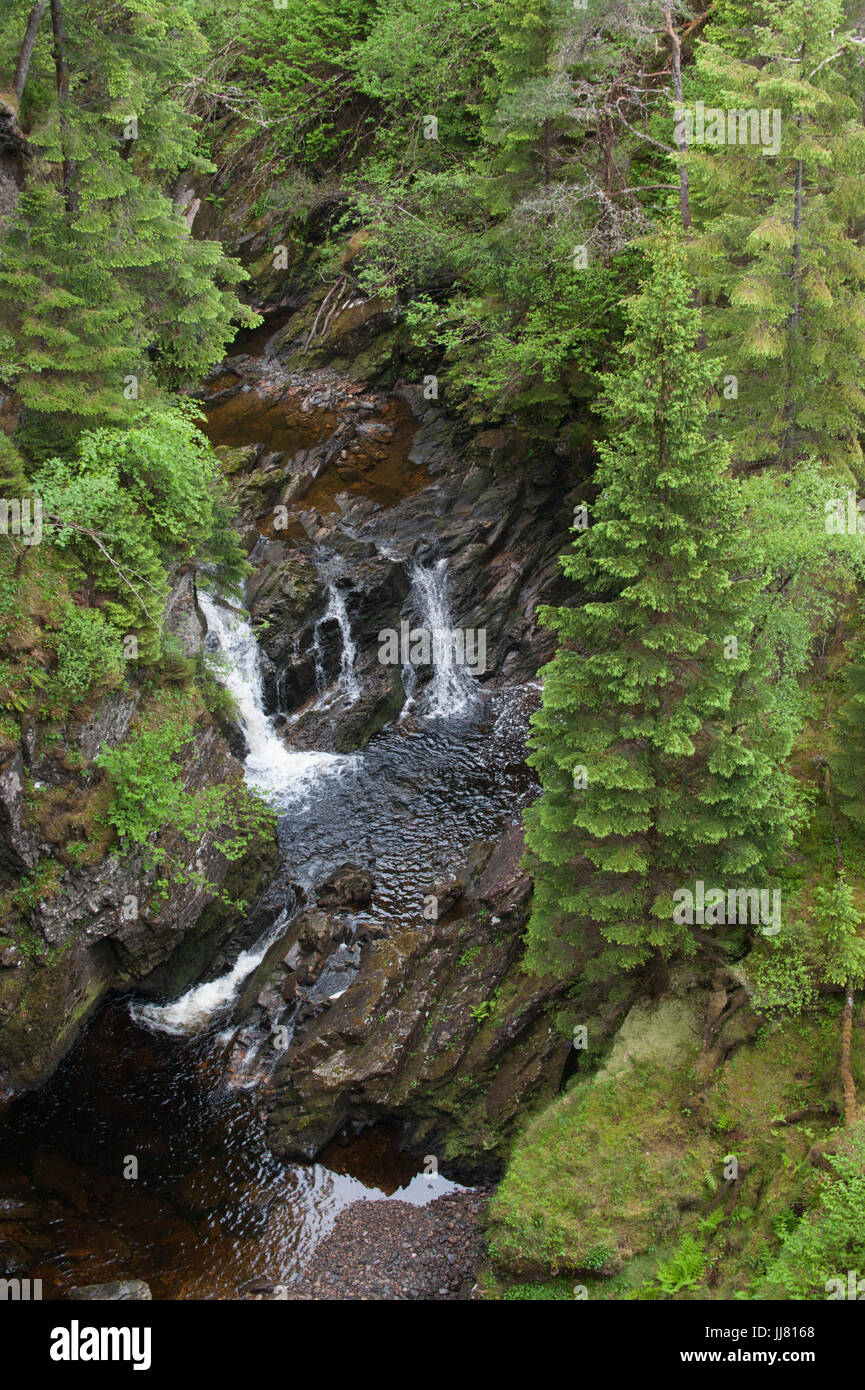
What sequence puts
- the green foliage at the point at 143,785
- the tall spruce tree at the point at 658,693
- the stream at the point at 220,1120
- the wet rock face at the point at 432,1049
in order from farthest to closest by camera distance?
the green foliage at the point at 143,785
the wet rock face at the point at 432,1049
the stream at the point at 220,1120
the tall spruce tree at the point at 658,693

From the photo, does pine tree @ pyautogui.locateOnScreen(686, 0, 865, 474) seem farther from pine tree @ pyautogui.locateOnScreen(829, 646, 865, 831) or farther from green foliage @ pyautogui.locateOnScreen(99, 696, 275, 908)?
green foliage @ pyautogui.locateOnScreen(99, 696, 275, 908)

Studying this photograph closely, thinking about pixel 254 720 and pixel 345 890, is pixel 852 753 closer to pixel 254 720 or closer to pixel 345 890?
pixel 345 890

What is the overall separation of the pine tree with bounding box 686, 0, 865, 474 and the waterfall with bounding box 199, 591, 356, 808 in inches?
419

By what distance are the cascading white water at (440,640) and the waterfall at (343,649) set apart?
5.01ft

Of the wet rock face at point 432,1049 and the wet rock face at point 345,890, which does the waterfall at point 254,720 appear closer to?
the wet rock face at point 345,890

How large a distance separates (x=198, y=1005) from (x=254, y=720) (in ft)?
21.7

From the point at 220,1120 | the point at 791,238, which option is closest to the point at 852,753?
the point at 791,238

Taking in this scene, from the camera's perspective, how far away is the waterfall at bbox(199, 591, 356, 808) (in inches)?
740

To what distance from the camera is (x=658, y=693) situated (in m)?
10.3

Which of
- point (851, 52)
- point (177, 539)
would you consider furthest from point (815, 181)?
point (177, 539)

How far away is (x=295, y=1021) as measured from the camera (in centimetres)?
1397

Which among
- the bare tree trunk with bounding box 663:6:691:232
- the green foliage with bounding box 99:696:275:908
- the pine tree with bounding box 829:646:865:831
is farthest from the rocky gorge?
the bare tree trunk with bounding box 663:6:691:232

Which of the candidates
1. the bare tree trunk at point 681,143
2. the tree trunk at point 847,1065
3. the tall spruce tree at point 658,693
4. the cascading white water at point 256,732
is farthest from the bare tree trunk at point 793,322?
the cascading white water at point 256,732

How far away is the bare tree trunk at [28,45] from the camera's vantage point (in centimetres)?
1245
